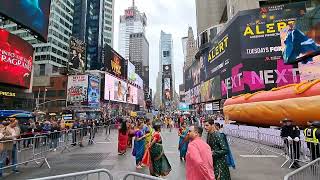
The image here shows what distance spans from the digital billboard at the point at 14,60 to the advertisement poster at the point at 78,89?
2399 cm

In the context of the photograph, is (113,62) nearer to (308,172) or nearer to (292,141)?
(292,141)

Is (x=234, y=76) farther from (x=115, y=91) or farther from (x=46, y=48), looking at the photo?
(x=46, y=48)

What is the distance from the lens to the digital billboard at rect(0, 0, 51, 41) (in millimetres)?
29195

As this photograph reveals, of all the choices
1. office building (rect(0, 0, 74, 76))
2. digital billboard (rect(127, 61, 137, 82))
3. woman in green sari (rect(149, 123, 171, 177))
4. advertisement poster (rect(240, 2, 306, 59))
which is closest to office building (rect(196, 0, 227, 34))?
digital billboard (rect(127, 61, 137, 82))

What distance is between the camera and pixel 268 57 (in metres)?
44.6

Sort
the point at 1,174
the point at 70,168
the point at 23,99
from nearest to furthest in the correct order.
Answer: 1. the point at 1,174
2. the point at 70,168
3. the point at 23,99

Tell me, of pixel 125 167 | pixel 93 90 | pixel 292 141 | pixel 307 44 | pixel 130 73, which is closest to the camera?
pixel 292 141

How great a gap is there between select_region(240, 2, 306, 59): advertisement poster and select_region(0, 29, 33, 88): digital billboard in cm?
3209

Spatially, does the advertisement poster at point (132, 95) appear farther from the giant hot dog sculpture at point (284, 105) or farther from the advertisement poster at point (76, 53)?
the giant hot dog sculpture at point (284, 105)

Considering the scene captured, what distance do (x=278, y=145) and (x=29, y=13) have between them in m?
30.3

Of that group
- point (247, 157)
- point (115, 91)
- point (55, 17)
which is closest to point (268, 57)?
point (247, 157)

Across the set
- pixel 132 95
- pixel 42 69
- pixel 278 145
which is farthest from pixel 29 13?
pixel 132 95

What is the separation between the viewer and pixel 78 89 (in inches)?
2527

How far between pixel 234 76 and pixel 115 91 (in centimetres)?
4153
